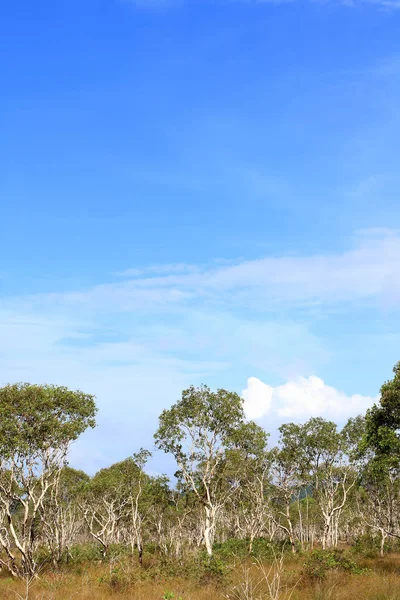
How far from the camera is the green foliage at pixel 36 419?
29875 millimetres

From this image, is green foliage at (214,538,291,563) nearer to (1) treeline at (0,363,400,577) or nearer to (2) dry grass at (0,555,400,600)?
(1) treeline at (0,363,400,577)

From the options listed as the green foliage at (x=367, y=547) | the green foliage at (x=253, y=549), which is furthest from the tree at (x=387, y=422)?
the green foliage at (x=253, y=549)

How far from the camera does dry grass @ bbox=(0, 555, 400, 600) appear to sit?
64.8ft

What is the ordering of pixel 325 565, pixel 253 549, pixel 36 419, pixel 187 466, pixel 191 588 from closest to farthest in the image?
1. pixel 191 588
2. pixel 325 565
3. pixel 36 419
4. pixel 187 466
5. pixel 253 549

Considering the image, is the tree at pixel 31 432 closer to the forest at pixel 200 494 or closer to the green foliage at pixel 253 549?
the forest at pixel 200 494

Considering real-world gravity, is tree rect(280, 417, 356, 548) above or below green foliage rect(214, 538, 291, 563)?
above

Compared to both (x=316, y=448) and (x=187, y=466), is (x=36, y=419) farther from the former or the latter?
(x=316, y=448)

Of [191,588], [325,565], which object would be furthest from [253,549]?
[191,588]

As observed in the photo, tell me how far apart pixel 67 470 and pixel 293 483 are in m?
30.8

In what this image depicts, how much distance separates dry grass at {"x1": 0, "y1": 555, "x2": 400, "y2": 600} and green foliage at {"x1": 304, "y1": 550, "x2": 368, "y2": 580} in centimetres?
54

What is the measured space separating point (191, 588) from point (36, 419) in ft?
43.0

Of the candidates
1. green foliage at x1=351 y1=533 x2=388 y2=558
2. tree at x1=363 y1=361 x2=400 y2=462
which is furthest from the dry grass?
green foliage at x1=351 y1=533 x2=388 y2=558

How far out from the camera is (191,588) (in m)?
24.4

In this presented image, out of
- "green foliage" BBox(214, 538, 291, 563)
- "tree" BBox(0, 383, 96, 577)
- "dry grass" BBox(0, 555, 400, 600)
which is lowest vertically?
"green foliage" BBox(214, 538, 291, 563)
